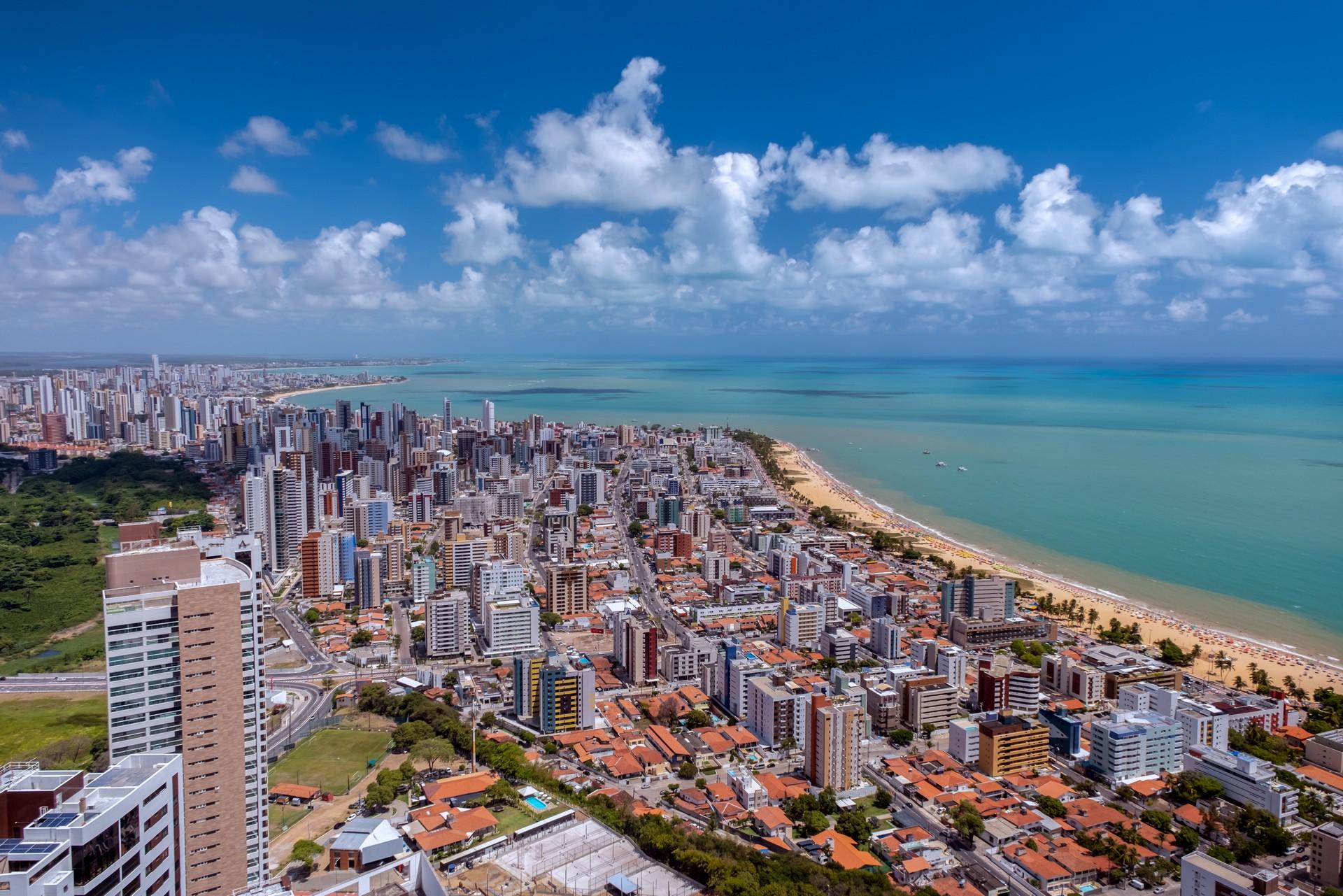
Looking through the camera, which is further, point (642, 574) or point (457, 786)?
point (642, 574)

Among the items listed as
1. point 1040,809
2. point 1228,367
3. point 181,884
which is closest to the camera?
point 181,884

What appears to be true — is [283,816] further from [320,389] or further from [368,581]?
[320,389]

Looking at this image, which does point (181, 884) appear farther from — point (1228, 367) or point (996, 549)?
point (1228, 367)

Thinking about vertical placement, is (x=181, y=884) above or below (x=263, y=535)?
above

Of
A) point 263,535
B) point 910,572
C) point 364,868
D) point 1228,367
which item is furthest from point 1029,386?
point 364,868

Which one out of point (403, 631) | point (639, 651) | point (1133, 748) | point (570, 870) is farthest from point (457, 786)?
point (1133, 748)

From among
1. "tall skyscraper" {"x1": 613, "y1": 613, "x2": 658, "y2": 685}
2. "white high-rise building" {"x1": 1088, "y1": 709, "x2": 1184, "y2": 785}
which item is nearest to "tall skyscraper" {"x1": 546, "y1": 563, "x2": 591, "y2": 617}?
"tall skyscraper" {"x1": 613, "y1": 613, "x2": 658, "y2": 685}
